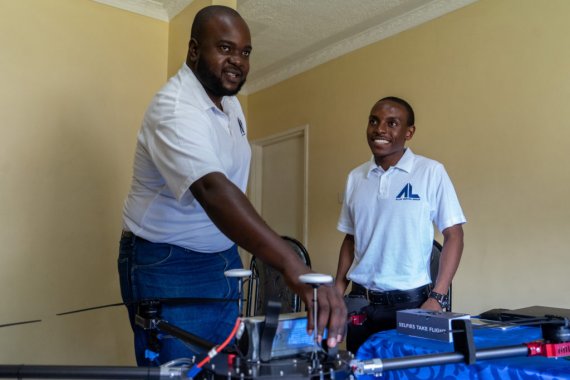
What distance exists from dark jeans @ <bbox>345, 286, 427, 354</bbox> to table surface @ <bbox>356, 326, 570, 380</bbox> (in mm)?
→ 348

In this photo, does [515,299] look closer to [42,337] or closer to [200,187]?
[200,187]

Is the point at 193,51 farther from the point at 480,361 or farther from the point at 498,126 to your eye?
the point at 498,126

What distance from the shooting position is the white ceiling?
3398mm

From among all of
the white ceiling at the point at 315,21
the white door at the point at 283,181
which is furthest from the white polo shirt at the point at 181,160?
the white door at the point at 283,181

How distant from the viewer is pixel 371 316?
1.77 m

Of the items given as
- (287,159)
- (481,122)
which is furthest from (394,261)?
(287,159)

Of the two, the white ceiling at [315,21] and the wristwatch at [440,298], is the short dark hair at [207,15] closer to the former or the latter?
the wristwatch at [440,298]

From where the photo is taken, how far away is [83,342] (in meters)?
2.95

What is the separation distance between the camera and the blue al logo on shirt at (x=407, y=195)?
75.4 inches

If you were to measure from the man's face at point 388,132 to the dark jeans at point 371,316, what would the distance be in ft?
1.96

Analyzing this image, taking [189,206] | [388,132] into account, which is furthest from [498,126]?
[189,206]

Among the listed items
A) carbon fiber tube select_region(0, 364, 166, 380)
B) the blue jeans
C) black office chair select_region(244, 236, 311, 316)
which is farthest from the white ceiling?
carbon fiber tube select_region(0, 364, 166, 380)

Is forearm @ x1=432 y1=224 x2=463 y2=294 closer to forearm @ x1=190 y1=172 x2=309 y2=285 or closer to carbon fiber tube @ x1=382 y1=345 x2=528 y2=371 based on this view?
carbon fiber tube @ x1=382 y1=345 x2=528 y2=371

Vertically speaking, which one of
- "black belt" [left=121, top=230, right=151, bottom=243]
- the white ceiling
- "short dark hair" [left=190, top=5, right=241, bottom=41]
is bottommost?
"black belt" [left=121, top=230, right=151, bottom=243]
